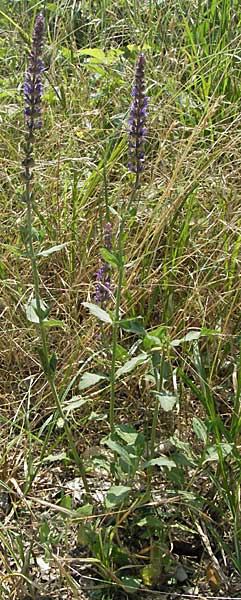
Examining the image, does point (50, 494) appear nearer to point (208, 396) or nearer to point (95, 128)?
point (208, 396)

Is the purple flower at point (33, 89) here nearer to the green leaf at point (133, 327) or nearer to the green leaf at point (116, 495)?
the green leaf at point (133, 327)

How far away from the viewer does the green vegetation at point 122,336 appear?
1.59 m

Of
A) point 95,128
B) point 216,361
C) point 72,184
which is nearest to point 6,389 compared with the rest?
point 216,361

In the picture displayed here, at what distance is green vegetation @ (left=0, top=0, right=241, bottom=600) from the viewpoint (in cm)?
159

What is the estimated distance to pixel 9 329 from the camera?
2.07 m

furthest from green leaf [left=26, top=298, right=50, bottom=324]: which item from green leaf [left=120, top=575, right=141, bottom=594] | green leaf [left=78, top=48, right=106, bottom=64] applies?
green leaf [left=78, top=48, right=106, bottom=64]

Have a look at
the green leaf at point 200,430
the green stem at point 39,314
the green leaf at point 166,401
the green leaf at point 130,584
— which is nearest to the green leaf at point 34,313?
the green stem at point 39,314

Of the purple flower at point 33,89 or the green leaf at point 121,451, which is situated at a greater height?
the purple flower at point 33,89

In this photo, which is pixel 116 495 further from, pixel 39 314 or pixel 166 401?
pixel 39 314

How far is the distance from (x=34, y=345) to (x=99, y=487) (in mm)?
356

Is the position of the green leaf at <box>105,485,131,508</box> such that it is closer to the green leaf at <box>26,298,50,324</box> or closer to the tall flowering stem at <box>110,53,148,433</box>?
the tall flowering stem at <box>110,53,148,433</box>

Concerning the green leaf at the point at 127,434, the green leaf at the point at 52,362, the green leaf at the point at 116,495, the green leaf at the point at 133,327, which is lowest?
the green leaf at the point at 116,495

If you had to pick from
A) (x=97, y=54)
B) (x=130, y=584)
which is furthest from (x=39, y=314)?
(x=97, y=54)

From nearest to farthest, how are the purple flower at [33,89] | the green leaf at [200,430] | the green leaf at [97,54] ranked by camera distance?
the purple flower at [33,89] → the green leaf at [200,430] → the green leaf at [97,54]
